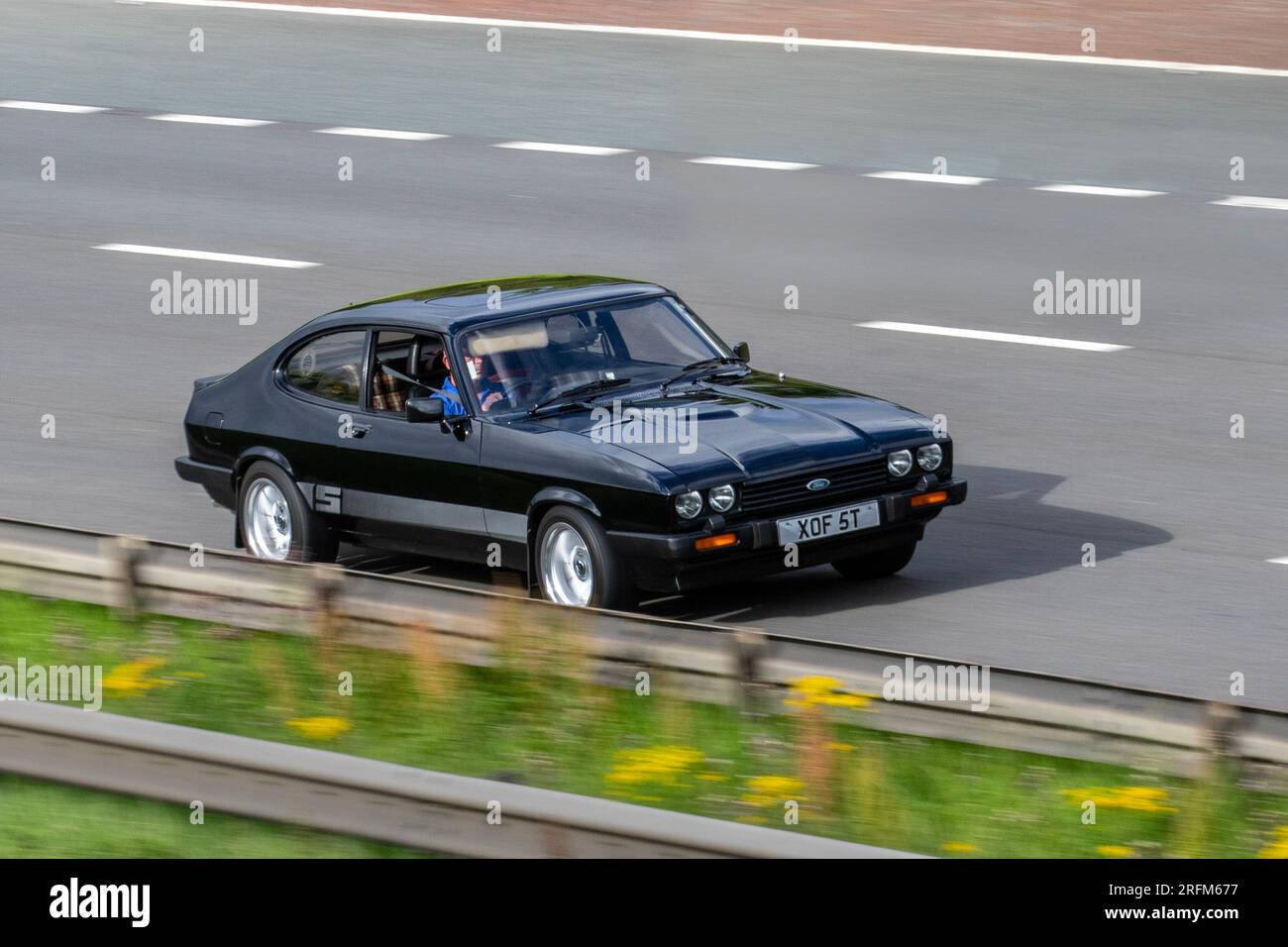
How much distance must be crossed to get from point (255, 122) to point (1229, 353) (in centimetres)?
1121

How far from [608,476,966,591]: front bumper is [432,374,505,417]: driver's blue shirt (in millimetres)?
1201

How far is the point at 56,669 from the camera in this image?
354 inches

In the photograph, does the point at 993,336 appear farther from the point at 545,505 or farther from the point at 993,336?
the point at 545,505

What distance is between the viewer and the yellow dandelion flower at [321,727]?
8.04 m

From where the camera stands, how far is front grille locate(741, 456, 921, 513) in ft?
31.8

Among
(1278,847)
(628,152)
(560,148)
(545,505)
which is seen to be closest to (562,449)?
(545,505)

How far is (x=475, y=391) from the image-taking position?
10.5 metres

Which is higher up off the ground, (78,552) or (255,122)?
(255,122)

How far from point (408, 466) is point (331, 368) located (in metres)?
0.88

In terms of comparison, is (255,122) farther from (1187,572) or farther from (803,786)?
(803,786)

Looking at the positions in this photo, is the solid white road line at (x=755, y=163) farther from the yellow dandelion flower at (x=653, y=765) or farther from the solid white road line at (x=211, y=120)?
the yellow dandelion flower at (x=653, y=765)

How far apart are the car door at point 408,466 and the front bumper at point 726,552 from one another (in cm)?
105

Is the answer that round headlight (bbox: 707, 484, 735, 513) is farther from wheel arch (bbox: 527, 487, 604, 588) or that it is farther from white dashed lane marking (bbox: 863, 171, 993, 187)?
white dashed lane marking (bbox: 863, 171, 993, 187)
